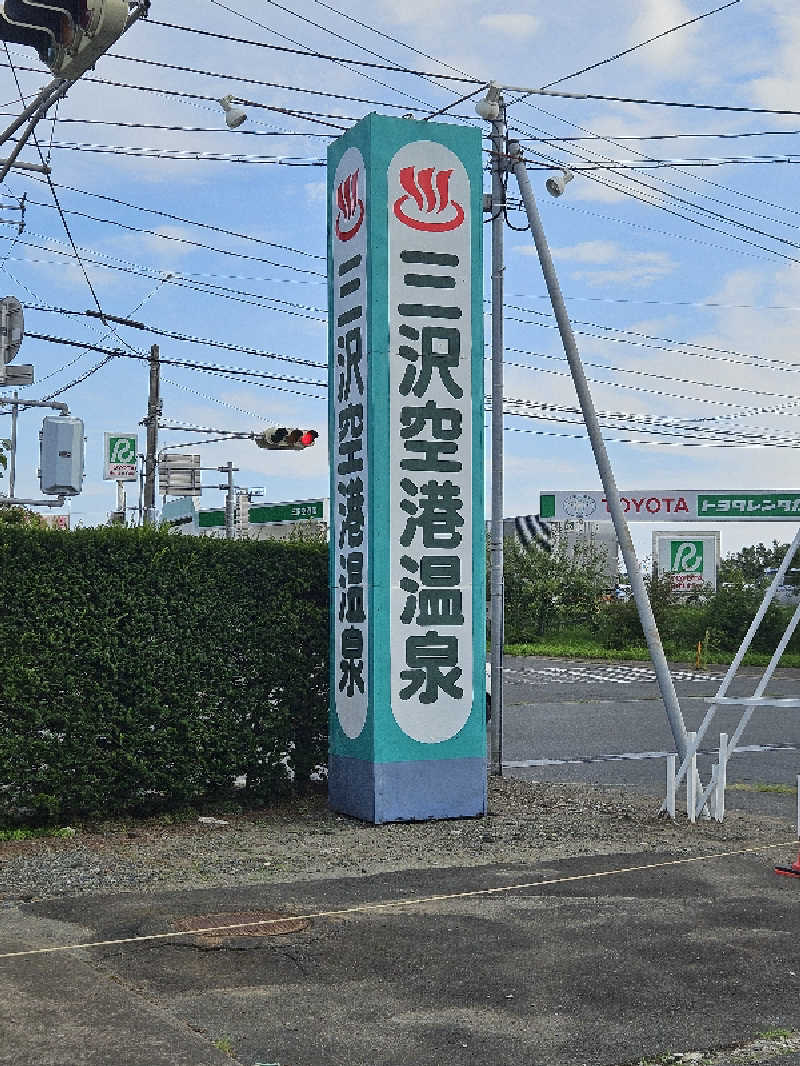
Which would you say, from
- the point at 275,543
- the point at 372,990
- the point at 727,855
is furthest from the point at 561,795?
the point at 372,990

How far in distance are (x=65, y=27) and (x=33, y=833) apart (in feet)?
22.0

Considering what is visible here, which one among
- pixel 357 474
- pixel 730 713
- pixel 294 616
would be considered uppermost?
pixel 357 474

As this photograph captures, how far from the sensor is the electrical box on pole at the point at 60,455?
44.2ft

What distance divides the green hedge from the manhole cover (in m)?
3.24

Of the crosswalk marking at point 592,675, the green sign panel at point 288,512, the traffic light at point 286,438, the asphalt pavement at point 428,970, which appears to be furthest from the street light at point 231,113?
the green sign panel at point 288,512

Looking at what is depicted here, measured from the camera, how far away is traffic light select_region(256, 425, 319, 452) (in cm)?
2642

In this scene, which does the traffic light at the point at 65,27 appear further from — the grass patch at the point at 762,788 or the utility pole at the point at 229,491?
the utility pole at the point at 229,491

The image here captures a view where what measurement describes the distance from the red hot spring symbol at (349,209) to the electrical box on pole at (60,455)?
148 inches

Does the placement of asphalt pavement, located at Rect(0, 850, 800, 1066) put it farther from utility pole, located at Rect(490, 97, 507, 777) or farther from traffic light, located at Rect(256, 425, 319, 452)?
traffic light, located at Rect(256, 425, 319, 452)

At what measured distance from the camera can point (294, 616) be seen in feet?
39.5

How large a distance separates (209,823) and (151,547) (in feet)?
8.47

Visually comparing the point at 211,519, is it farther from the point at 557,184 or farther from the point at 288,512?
the point at 557,184

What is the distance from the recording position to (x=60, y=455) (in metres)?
13.6

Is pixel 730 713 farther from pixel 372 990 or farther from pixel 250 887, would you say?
pixel 372 990
